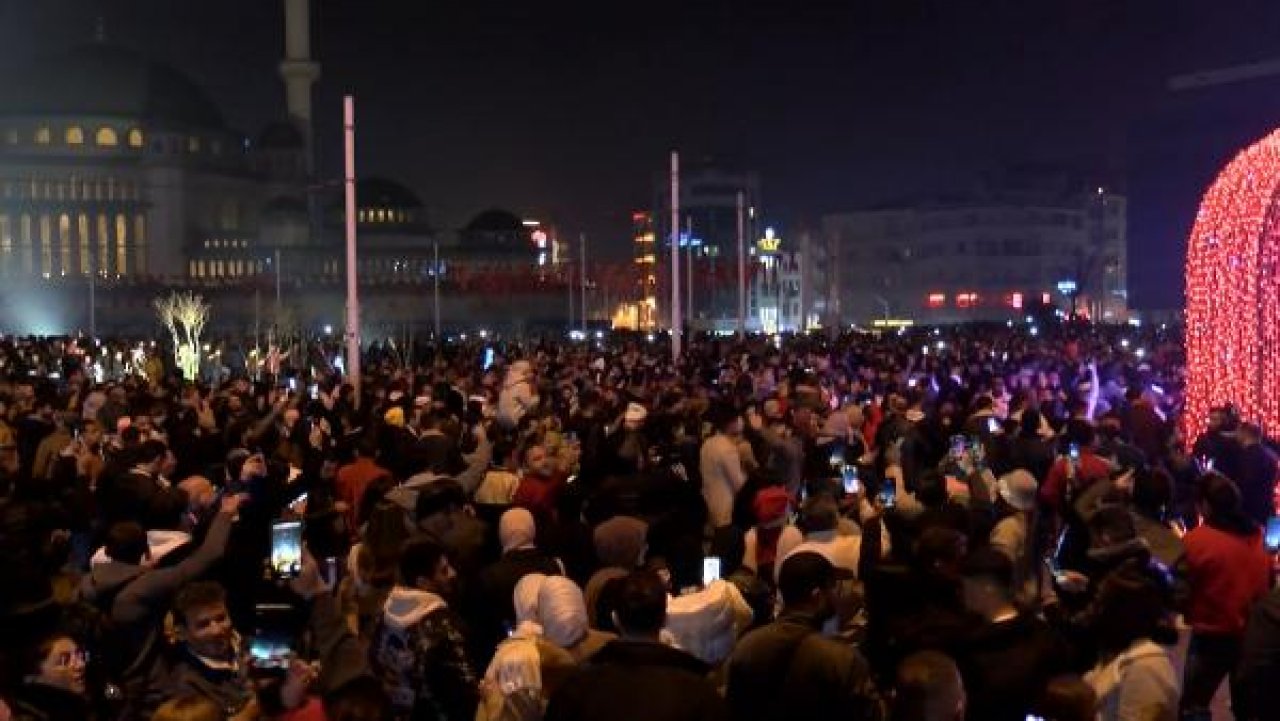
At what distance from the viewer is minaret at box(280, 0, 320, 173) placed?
295ft

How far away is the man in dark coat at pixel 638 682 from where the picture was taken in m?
4.54

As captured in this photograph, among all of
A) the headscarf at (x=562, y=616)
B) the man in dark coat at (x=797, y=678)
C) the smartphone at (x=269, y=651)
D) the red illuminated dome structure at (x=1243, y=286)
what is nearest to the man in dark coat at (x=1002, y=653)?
the man in dark coat at (x=797, y=678)

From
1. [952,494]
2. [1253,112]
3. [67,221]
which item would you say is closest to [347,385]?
[952,494]

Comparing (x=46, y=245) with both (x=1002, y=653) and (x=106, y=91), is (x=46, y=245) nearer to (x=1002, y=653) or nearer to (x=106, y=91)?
(x=106, y=91)

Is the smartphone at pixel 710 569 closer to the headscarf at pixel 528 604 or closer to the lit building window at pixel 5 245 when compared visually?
the headscarf at pixel 528 604

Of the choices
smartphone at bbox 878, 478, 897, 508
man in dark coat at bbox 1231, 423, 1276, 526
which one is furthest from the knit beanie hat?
man in dark coat at bbox 1231, 423, 1276, 526

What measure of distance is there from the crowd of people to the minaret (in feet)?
265

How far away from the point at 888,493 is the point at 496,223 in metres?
93.6

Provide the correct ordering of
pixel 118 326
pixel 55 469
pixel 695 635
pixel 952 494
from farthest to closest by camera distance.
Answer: pixel 118 326
pixel 55 469
pixel 952 494
pixel 695 635

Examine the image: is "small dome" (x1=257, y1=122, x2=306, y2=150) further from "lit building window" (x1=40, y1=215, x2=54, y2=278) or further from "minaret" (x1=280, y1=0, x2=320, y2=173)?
"lit building window" (x1=40, y1=215, x2=54, y2=278)

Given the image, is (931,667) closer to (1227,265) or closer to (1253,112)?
(1227,265)

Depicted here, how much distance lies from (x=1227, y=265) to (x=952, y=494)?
6806mm

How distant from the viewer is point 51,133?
323ft

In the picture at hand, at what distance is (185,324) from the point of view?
5331cm
